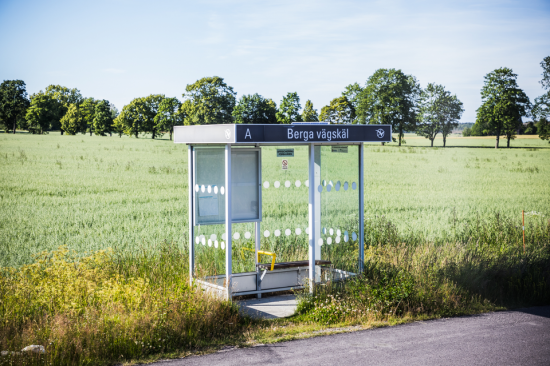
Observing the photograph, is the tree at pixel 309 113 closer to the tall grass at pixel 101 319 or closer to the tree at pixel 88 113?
the tree at pixel 88 113

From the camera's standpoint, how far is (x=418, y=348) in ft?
22.6

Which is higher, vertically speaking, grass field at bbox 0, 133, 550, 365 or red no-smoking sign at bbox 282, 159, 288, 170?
red no-smoking sign at bbox 282, 159, 288, 170

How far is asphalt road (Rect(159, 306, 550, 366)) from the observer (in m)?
6.46

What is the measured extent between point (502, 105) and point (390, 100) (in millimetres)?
17337

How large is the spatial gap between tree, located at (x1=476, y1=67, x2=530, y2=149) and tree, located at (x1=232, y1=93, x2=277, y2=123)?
3304 cm

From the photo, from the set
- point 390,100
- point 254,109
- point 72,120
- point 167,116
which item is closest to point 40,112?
point 72,120

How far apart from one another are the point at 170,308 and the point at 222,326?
778mm

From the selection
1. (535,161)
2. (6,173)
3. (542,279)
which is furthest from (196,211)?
(535,161)

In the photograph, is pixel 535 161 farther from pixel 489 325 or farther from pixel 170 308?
pixel 170 308

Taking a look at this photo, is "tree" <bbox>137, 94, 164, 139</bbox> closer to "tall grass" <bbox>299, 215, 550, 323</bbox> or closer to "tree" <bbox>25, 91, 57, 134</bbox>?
"tree" <bbox>25, 91, 57, 134</bbox>

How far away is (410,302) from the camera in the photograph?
8500 millimetres

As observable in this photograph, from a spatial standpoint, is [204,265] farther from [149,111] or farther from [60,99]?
[149,111]

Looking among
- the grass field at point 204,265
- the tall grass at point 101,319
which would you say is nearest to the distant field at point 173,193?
the grass field at point 204,265

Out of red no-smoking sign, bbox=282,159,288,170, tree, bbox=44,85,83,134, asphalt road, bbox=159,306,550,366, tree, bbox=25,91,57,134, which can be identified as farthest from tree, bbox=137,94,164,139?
asphalt road, bbox=159,306,550,366
